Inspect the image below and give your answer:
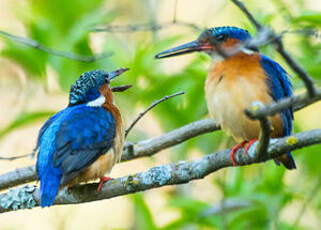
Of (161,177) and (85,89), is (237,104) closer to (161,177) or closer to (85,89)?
(161,177)

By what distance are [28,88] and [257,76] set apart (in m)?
3.07

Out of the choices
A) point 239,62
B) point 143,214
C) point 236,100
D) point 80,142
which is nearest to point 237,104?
point 236,100

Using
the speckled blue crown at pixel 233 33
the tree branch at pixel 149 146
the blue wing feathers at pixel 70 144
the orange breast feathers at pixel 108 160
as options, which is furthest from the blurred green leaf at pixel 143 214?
the speckled blue crown at pixel 233 33

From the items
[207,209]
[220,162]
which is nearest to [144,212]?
[207,209]

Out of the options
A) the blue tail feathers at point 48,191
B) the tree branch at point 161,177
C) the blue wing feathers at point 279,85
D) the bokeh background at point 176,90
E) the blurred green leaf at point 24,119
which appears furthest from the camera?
the blurred green leaf at point 24,119

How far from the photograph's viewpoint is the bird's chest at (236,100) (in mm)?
3750

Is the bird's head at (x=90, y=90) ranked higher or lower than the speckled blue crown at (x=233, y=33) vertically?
lower

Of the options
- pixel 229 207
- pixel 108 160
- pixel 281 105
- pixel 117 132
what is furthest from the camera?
pixel 229 207

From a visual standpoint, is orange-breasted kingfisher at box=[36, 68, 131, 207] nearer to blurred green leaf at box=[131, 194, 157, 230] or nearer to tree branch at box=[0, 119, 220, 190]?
tree branch at box=[0, 119, 220, 190]

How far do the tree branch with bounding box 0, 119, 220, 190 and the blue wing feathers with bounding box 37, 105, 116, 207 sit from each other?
27cm

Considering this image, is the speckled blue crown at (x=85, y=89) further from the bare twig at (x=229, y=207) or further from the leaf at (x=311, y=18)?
the leaf at (x=311, y=18)

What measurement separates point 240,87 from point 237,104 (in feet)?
0.37

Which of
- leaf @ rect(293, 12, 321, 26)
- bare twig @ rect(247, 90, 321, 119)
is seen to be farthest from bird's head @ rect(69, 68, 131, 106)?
bare twig @ rect(247, 90, 321, 119)

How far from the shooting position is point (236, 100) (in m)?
3.76
